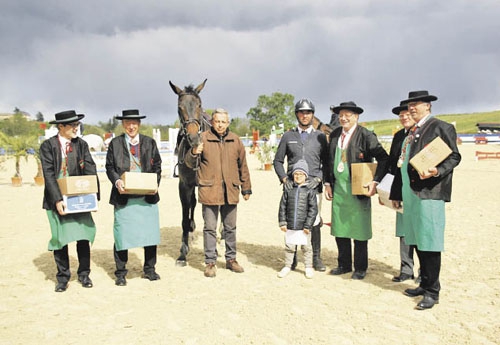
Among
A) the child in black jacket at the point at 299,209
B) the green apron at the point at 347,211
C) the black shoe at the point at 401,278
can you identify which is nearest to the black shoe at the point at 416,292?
the black shoe at the point at 401,278

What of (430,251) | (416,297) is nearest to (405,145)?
(430,251)

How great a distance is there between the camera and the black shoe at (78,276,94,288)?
16.4ft

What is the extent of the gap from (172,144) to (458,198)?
1187 centimetres

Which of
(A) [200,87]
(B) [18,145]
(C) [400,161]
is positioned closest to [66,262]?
(A) [200,87]

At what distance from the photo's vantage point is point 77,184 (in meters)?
4.67

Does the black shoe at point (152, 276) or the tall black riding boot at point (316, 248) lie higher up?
the tall black riding boot at point (316, 248)

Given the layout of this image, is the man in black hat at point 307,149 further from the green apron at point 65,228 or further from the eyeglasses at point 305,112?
the green apron at point 65,228

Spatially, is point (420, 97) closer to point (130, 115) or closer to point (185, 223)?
point (130, 115)

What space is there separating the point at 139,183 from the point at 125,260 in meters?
1.09

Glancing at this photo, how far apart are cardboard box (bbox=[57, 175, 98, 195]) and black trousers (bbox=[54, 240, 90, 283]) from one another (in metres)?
0.75

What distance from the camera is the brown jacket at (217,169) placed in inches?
212

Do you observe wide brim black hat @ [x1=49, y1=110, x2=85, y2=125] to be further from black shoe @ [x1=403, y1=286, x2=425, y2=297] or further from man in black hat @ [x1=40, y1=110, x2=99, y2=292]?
black shoe @ [x1=403, y1=286, x2=425, y2=297]

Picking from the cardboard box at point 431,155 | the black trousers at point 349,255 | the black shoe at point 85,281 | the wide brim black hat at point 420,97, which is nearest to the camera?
the cardboard box at point 431,155

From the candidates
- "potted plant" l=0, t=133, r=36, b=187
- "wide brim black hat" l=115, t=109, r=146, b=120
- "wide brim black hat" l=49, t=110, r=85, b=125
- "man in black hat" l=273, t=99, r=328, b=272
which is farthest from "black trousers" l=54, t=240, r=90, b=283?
"potted plant" l=0, t=133, r=36, b=187
